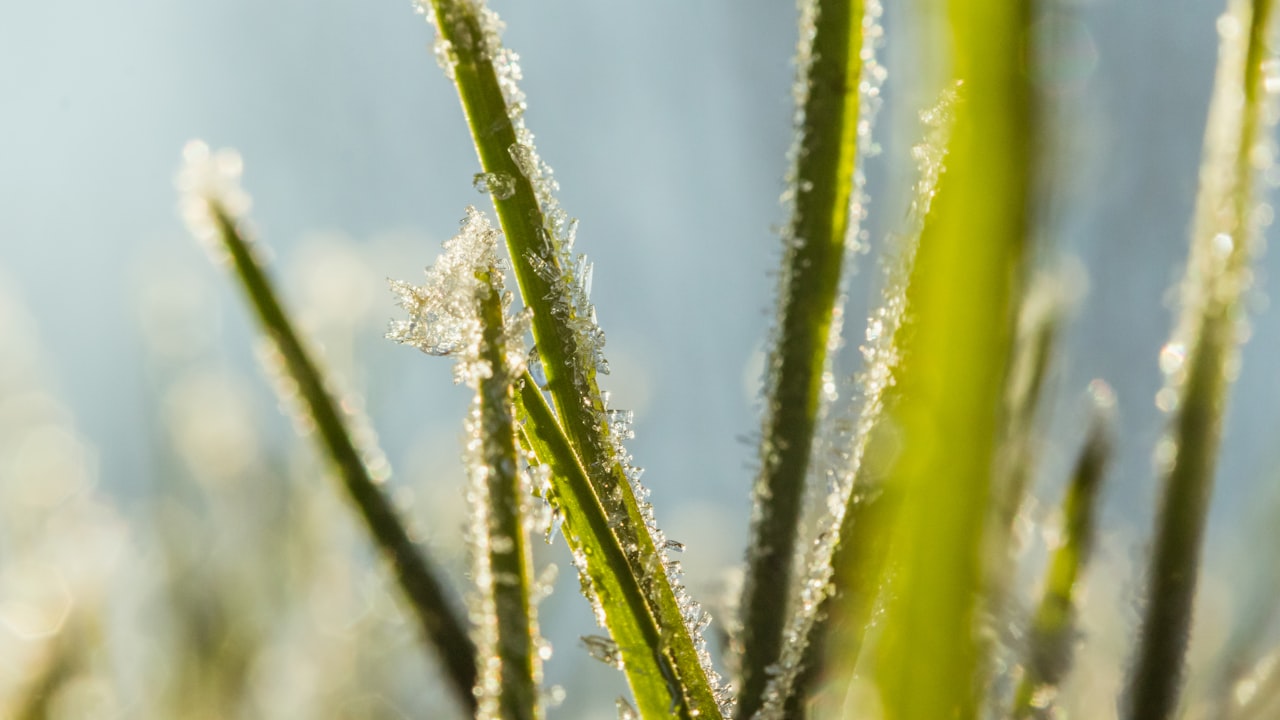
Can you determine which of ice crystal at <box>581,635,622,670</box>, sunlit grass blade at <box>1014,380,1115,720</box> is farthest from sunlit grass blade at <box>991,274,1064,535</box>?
ice crystal at <box>581,635,622,670</box>

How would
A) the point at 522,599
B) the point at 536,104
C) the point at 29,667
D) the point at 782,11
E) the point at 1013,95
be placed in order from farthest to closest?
the point at 536,104, the point at 782,11, the point at 29,667, the point at 522,599, the point at 1013,95

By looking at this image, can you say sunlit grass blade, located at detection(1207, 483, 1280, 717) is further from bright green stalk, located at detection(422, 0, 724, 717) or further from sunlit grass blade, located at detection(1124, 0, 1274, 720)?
bright green stalk, located at detection(422, 0, 724, 717)

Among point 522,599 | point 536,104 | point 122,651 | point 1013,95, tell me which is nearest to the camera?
point 1013,95

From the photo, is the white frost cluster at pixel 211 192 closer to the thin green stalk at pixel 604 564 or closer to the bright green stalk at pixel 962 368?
the thin green stalk at pixel 604 564

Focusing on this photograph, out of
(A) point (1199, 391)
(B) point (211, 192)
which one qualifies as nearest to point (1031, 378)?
(A) point (1199, 391)

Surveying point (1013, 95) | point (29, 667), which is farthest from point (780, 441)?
point (29, 667)

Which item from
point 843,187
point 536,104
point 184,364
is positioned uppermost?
point 536,104

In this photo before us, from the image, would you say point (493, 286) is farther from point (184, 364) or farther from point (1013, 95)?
point (184, 364)
